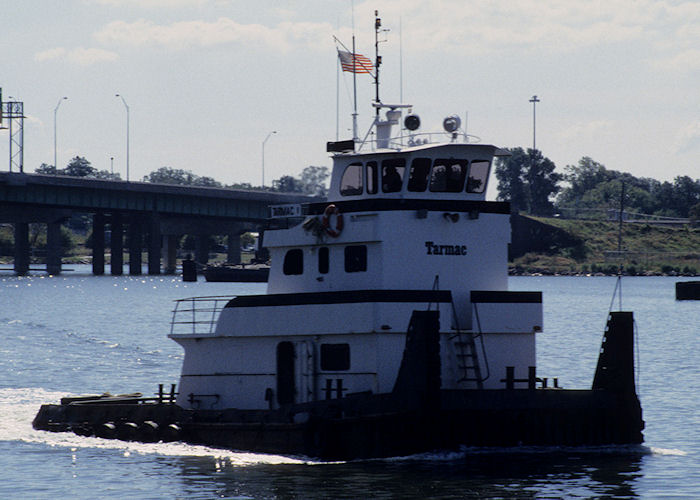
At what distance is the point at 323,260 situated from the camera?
28.9 metres

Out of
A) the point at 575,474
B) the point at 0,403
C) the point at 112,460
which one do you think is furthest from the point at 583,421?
the point at 0,403

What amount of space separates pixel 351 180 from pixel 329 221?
4.58 ft

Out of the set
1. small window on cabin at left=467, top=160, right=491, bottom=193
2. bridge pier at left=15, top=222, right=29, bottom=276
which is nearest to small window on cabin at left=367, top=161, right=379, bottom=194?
small window on cabin at left=467, top=160, right=491, bottom=193

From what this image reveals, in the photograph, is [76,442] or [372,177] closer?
[372,177]

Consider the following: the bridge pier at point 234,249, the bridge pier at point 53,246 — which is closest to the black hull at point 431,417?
the bridge pier at point 53,246

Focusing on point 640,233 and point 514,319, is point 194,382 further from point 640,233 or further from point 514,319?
point 640,233

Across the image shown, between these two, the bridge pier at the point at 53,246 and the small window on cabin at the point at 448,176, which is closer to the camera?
the small window on cabin at the point at 448,176

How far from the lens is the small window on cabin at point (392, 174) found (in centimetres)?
2839

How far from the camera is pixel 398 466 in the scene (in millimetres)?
26547

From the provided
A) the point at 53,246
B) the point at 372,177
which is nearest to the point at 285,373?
the point at 372,177

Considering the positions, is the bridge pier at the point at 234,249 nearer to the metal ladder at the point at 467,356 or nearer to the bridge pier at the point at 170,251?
the bridge pier at the point at 170,251

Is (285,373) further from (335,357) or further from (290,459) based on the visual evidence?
(290,459)

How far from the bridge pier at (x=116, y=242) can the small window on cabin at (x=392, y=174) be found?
419 ft

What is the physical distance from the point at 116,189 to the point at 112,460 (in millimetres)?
106878
